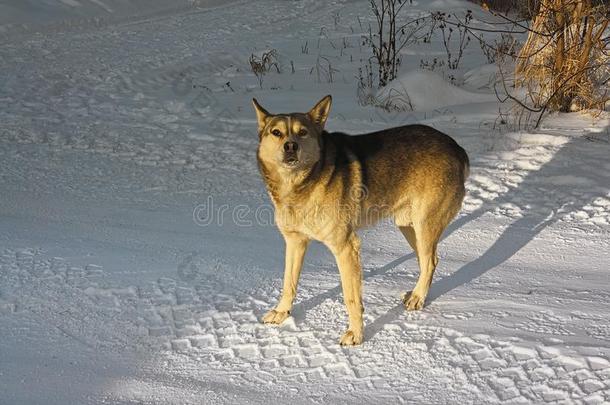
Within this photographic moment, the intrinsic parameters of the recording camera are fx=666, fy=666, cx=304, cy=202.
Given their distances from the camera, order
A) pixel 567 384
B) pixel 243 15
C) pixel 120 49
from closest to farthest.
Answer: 1. pixel 567 384
2. pixel 120 49
3. pixel 243 15

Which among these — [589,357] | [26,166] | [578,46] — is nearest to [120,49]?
[26,166]

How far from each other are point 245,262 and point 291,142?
1532mm

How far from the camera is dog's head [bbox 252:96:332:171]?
12.7 feet

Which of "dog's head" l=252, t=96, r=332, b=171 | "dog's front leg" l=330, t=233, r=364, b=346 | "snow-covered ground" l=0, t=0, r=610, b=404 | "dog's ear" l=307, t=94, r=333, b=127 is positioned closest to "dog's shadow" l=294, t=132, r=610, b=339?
"snow-covered ground" l=0, t=0, r=610, b=404

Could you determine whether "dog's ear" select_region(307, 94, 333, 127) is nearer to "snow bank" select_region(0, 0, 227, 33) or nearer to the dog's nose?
the dog's nose

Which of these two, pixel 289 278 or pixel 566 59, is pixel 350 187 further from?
pixel 566 59

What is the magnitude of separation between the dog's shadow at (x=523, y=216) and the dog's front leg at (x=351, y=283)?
5.6 inches

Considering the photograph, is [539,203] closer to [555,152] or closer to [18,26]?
[555,152]

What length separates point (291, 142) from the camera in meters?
3.86

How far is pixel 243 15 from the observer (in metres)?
15.1

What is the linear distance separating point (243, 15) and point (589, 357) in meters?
12.9

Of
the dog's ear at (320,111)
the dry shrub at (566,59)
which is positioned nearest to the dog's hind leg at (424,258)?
the dog's ear at (320,111)

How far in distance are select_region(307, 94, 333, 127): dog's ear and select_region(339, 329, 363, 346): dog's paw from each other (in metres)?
1.30

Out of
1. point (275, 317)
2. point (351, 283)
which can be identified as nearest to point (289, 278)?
point (275, 317)
